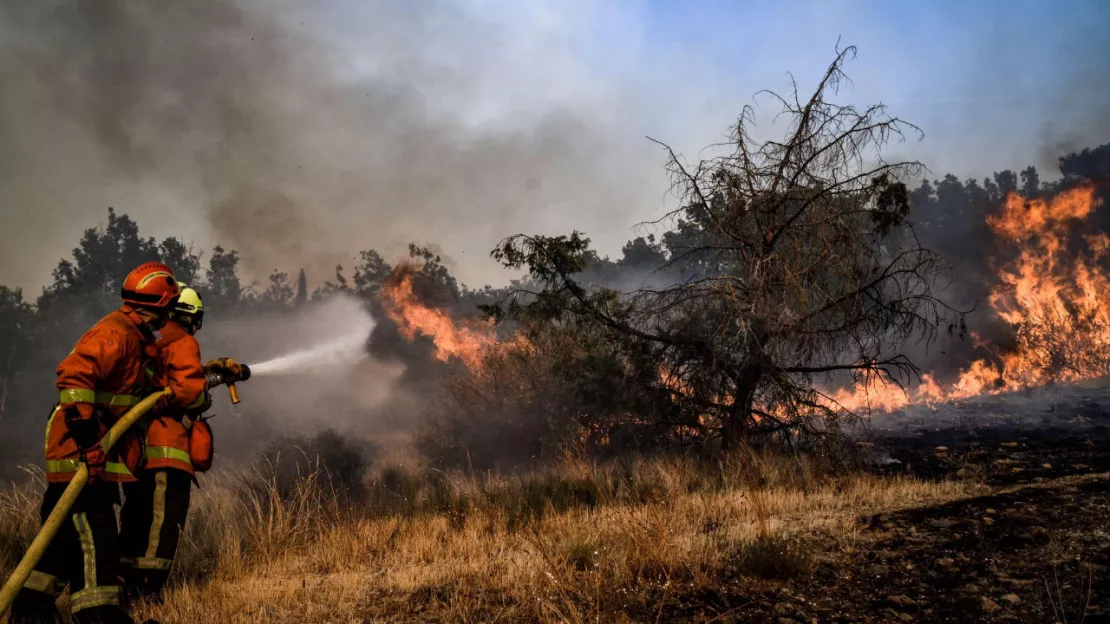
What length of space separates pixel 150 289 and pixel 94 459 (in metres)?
1.23

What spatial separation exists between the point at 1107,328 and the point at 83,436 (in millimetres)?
28043

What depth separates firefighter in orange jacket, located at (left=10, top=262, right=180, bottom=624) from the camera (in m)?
3.10

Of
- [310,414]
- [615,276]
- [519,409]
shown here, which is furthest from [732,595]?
[615,276]

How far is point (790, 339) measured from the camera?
710cm

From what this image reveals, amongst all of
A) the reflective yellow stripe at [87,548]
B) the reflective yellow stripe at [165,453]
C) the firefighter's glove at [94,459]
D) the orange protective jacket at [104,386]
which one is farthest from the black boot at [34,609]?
the reflective yellow stripe at [165,453]

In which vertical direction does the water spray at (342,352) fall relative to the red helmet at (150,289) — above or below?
above

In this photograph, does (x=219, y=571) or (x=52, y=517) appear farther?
(x=219, y=571)

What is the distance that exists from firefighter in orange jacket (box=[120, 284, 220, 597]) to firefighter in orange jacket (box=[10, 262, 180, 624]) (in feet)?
0.94

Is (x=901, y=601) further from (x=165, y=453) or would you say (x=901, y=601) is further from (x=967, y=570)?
(x=165, y=453)

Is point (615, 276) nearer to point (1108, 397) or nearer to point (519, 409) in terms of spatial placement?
point (519, 409)

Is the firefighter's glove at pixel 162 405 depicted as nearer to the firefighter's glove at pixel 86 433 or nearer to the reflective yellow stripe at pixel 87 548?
the firefighter's glove at pixel 86 433

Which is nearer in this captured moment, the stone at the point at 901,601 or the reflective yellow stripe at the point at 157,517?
the stone at the point at 901,601

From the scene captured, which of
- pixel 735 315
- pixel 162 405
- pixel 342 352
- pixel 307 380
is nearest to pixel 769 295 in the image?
pixel 735 315

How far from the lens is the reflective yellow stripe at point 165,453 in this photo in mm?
3754
